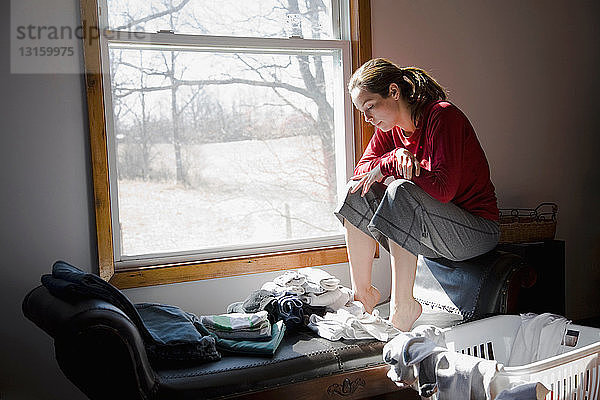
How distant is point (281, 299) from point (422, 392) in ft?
2.99

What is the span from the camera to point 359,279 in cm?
268

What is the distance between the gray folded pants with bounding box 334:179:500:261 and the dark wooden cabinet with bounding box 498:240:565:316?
1.89ft

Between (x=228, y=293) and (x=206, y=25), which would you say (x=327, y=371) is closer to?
(x=228, y=293)

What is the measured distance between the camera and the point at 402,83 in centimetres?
263

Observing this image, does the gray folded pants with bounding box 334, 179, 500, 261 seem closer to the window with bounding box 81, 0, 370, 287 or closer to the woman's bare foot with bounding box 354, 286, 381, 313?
the woman's bare foot with bounding box 354, 286, 381, 313

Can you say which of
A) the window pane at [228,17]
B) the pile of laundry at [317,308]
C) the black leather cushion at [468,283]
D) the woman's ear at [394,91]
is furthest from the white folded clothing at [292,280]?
the window pane at [228,17]

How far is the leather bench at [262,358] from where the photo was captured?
1803 mm

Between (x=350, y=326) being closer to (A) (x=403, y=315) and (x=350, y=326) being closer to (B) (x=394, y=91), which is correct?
(A) (x=403, y=315)

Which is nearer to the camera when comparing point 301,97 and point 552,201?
point 301,97

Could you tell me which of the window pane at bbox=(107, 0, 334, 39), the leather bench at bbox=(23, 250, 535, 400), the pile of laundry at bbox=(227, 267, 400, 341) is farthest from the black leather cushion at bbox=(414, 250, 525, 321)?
the window pane at bbox=(107, 0, 334, 39)

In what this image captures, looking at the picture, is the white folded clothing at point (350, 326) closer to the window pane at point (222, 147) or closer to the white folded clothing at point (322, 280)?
the white folded clothing at point (322, 280)

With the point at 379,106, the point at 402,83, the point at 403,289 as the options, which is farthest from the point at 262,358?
the point at 402,83

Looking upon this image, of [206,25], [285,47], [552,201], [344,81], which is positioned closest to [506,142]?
[552,201]

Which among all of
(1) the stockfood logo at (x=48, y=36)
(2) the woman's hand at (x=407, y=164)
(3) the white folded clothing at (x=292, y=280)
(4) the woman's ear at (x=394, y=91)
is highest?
(1) the stockfood logo at (x=48, y=36)
